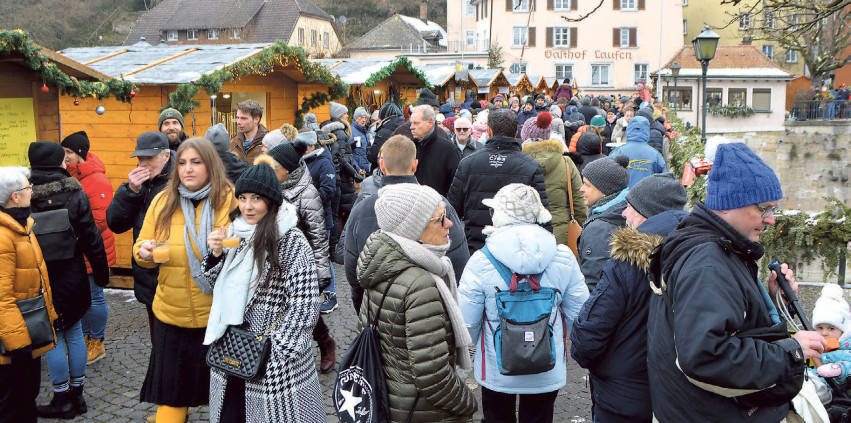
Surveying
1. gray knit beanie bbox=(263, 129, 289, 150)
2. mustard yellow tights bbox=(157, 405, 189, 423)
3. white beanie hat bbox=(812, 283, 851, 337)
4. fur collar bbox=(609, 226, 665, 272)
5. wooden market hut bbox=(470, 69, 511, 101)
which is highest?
wooden market hut bbox=(470, 69, 511, 101)

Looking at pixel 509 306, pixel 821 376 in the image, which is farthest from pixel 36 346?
pixel 821 376

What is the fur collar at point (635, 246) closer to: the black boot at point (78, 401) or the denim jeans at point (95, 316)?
the black boot at point (78, 401)

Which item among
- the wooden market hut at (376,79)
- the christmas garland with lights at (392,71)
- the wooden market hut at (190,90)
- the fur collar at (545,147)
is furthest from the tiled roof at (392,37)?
the fur collar at (545,147)

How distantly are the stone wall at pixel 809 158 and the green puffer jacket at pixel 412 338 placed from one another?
122 feet

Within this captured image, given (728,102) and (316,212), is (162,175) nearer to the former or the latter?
(316,212)

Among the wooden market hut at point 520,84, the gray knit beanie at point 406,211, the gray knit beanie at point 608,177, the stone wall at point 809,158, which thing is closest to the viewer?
the gray knit beanie at point 406,211

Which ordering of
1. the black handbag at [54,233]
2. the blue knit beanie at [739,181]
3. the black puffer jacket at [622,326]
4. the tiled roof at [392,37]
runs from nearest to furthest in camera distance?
the blue knit beanie at [739,181] → the black puffer jacket at [622,326] → the black handbag at [54,233] → the tiled roof at [392,37]

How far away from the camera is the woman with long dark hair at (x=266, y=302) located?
3564 mm

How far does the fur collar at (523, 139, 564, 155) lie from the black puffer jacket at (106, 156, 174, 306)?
3412mm

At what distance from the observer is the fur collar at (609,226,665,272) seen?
2.87 metres

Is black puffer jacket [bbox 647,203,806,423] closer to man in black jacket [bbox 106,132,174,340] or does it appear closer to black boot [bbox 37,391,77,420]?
man in black jacket [bbox 106,132,174,340]

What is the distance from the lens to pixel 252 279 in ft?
11.8

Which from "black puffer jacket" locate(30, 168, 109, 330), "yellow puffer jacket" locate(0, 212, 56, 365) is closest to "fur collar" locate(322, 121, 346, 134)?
"black puffer jacket" locate(30, 168, 109, 330)

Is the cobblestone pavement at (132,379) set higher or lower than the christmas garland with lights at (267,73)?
lower
